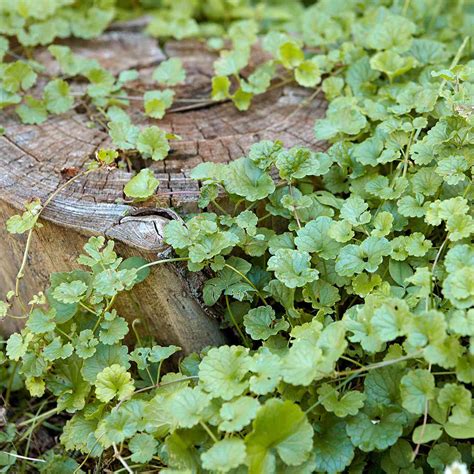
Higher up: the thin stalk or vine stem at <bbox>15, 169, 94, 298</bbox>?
vine stem at <bbox>15, 169, 94, 298</bbox>

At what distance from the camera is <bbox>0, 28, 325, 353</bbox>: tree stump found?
230 centimetres

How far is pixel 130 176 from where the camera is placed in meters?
2.46

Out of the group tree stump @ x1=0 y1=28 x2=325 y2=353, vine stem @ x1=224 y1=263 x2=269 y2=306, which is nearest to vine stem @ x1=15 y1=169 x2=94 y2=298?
tree stump @ x1=0 y1=28 x2=325 y2=353

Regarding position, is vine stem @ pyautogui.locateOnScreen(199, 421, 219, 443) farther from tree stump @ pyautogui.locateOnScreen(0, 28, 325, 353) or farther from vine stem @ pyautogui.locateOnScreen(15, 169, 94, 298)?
vine stem @ pyautogui.locateOnScreen(15, 169, 94, 298)

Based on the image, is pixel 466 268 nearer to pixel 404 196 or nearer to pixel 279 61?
pixel 404 196

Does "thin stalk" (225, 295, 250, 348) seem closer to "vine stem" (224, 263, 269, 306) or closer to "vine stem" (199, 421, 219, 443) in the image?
"vine stem" (224, 263, 269, 306)

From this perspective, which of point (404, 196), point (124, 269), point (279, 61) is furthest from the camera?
point (279, 61)

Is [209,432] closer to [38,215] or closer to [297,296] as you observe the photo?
[297,296]

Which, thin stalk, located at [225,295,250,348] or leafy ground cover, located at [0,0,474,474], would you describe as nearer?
leafy ground cover, located at [0,0,474,474]

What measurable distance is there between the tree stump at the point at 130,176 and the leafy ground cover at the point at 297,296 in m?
0.06

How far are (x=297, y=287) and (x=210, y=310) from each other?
30 cm

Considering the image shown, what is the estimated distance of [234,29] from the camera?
321 cm

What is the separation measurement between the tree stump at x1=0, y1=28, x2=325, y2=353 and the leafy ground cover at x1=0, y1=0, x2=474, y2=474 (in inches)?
2.5

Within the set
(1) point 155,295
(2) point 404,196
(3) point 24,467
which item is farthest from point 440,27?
(3) point 24,467
